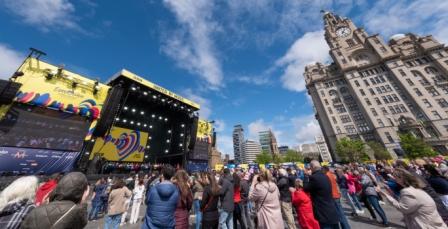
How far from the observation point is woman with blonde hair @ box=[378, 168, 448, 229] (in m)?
2.20

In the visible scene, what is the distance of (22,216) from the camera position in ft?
5.79

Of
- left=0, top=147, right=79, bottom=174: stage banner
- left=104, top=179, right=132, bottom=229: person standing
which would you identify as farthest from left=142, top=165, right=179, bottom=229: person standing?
left=0, top=147, right=79, bottom=174: stage banner

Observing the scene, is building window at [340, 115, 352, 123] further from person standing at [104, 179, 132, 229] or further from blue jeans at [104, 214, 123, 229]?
blue jeans at [104, 214, 123, 229]

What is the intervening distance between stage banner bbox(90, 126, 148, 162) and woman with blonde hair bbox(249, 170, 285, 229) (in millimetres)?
19197

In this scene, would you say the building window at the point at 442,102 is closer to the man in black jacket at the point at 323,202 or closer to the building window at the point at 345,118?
the building window at the point at 345,118

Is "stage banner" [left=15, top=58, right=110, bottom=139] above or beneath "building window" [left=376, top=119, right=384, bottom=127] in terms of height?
beneath

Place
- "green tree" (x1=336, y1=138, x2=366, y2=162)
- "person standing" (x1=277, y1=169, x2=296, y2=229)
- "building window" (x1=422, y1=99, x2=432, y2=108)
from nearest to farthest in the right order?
"person standing" (x1=277, y1=169, x2=296, y2=229) < "green tree" (x1=336, y1=138, x2=366, y2=162) < "building window" (x1=422, y1=99, x2=432, y2=108)

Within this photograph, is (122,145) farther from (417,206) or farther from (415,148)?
(415,148)

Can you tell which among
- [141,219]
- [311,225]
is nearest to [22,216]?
[311,225]

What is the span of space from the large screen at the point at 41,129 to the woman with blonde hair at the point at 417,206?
18257mm

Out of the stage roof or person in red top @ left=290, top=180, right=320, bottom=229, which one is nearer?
person in red top @ left=290, top=180, right=320, bottom=229

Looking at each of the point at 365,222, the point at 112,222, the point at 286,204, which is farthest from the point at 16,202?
the point at 365,222

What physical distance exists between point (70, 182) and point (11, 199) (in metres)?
0.72

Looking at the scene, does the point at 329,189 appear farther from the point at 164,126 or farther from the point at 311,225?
the point at 164,126
